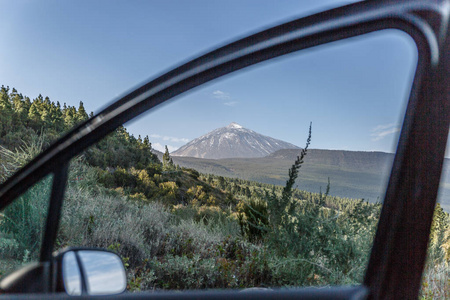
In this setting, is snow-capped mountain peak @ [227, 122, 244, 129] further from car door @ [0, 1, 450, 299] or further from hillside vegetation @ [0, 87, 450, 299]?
car door @ [0, 1, 450, 299]

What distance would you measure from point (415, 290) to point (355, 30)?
0.46 metres

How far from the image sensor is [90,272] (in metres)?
0.70

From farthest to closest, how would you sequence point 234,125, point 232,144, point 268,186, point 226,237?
point 226,237
point 268,186
point 232,144
point 234,125

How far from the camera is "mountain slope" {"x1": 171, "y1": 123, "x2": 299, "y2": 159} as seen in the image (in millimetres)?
966

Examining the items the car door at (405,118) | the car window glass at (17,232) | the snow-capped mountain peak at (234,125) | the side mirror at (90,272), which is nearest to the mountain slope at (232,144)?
the snow-capped mountain peak at (234,125)

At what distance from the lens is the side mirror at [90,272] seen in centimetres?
64

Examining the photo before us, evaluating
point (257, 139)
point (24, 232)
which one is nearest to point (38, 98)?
point (24, 232)

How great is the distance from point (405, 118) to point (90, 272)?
722 millimetres

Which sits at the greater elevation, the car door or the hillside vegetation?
the car door

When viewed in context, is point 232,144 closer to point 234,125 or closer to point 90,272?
point 234,125

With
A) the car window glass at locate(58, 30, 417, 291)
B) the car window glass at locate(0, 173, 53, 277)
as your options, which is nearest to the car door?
the car window glass at locate(58, 30, 417, 291)

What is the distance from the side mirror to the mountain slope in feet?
1.53

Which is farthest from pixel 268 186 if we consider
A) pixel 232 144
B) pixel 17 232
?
pixel 17 232

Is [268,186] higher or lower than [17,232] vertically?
higher
